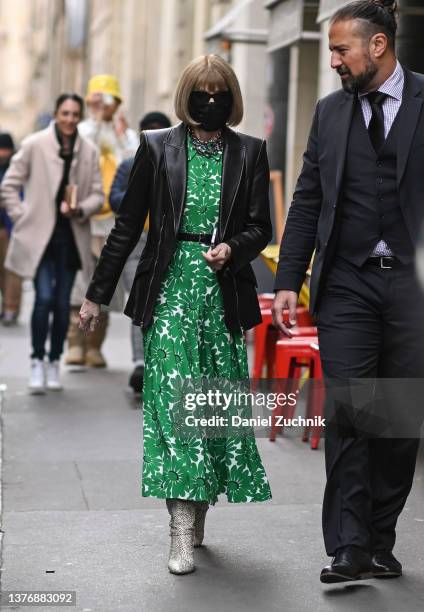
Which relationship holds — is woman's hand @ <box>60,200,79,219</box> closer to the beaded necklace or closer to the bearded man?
the beaded necklace

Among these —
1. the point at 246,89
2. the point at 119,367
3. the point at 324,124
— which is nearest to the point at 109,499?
the point at 324,124

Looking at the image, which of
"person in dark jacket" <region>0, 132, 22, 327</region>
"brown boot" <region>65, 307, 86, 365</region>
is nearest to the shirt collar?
"brown boot" <region>65, 307, 86, 365</region>

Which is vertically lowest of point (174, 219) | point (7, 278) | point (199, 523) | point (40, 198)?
point (7, 278)

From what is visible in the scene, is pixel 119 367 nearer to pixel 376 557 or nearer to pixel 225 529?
pixel 225 529

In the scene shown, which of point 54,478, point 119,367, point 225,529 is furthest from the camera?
point 119,367

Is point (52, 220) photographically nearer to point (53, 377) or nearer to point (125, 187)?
point (125, 187)

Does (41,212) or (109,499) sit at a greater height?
(41,212)

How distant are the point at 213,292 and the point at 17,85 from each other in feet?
371

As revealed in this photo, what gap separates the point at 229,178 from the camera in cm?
549

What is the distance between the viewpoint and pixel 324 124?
516 centimetres

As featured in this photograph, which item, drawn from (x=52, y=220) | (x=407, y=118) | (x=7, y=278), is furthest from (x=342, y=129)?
(x=7, y=278)

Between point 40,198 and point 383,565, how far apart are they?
5.36m

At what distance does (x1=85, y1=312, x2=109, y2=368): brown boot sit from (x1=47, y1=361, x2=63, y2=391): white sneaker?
113cm

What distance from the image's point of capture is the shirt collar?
509 cm
